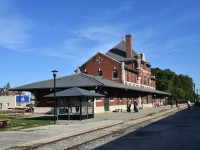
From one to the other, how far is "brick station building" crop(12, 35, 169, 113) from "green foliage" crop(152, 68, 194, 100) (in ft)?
59.4

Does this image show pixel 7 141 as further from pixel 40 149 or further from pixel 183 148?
pixel 183 148

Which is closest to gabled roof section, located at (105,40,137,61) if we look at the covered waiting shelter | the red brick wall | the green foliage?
the red brick wall

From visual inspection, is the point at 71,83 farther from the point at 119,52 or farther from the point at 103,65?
the point at 119,52

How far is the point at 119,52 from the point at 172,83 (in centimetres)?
4602

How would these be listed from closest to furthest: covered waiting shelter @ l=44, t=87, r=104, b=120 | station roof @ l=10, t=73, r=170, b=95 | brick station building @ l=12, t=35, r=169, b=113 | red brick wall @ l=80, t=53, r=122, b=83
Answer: covered waiting shelter @ l=44, t=87, r=104, b=120, station roof @ l=10, t=73, r=170, b=95, brick station building @ l=12, t=35, r=169, b=113, red brick wall @ l=80, t=53, r=122, b=83

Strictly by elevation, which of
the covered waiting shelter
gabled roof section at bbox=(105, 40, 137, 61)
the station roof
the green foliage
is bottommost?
the covered waiting shelter

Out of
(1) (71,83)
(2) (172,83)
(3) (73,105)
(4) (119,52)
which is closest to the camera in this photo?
(3) (73,105)

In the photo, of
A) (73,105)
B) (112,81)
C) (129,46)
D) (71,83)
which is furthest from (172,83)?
(73,105)

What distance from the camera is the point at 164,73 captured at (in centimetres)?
10794

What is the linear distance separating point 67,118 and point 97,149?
651 inches

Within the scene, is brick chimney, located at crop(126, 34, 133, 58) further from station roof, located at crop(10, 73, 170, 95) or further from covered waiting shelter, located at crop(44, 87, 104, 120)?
covered waiting shelter, located at crop(44, 87, 104, 120)

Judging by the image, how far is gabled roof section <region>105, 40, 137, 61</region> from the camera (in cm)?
6288

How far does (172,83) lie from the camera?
10575 cm

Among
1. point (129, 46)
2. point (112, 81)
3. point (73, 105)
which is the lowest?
point (73, 105)
